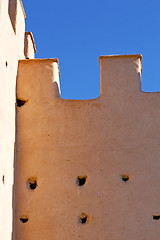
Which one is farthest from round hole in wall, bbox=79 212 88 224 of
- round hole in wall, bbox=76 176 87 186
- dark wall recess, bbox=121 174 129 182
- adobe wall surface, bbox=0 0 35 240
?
adobe wall surface, bbox=0 0 35 240

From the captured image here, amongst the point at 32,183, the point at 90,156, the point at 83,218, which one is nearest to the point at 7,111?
the point at 32,183

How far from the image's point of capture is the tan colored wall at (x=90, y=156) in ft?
19.8

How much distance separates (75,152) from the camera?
6355 millimetres

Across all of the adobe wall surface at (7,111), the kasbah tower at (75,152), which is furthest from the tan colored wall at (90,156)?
the adobe wall surface at (7,111)

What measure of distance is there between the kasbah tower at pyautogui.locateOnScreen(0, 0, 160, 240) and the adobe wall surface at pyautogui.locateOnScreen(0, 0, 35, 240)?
0.01 m

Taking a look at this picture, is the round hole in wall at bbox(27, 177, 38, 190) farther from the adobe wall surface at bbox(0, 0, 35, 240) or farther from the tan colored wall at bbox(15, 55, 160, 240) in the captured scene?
the adobe wall surface at bbox(0, 0, 35, 240)

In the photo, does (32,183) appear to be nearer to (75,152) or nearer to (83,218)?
(75,152)

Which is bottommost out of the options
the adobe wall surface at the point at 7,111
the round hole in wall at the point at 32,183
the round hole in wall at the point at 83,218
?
the round hole in wall at the point at 83,218

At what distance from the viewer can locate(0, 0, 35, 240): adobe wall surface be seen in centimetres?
551

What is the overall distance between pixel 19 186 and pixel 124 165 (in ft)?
5.36

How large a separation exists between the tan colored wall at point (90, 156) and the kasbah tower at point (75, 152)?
1 centimetres

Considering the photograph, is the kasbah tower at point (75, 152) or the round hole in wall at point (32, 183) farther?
the round hole in wall at point (32, 183)

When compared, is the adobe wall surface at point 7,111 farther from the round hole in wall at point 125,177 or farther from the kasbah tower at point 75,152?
the round hole in wall at point 125,177

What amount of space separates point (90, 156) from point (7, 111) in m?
1.45
